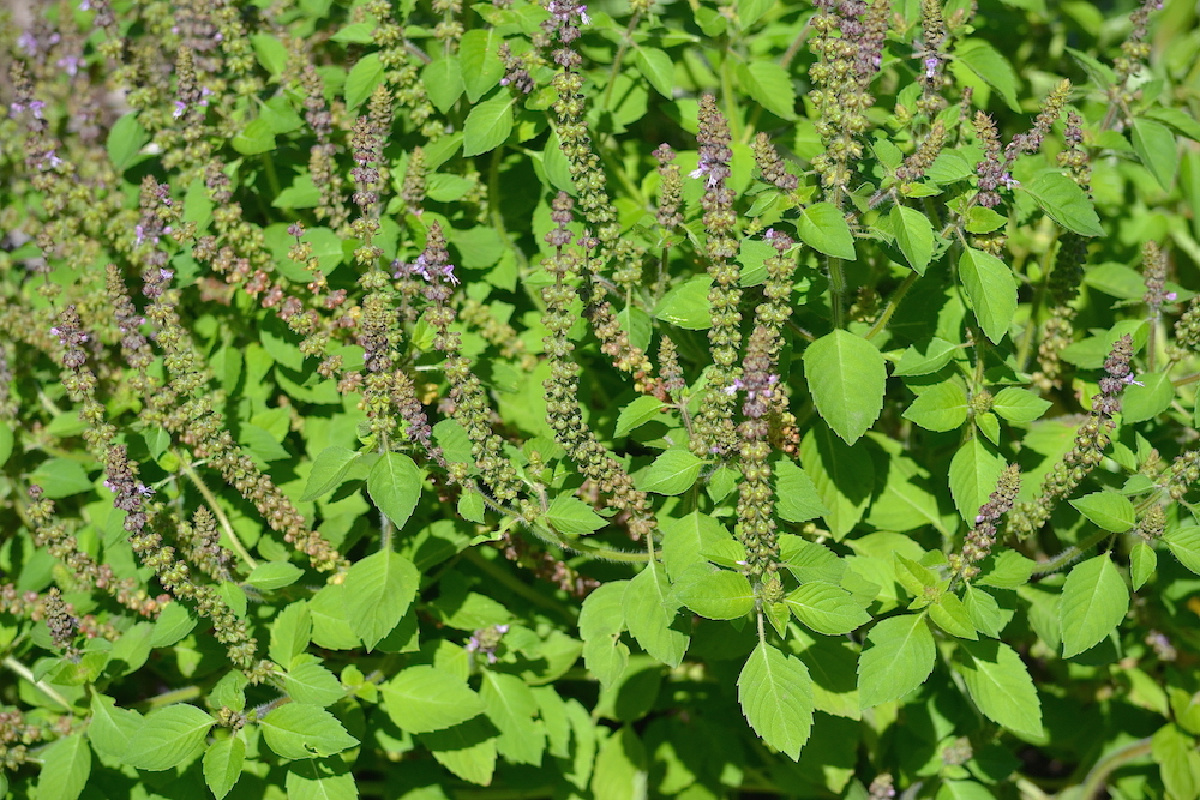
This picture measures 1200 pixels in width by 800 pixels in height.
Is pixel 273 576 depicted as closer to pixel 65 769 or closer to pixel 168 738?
pixel 168 738

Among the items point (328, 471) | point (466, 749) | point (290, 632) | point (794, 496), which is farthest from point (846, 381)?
point (290, 632)

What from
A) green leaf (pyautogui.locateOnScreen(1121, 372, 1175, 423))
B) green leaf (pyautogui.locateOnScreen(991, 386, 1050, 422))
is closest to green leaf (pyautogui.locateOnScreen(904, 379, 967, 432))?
green leaf (pyautogui.locateOnScreen(991, 386, 1050, 422))

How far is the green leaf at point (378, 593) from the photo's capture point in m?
3.35

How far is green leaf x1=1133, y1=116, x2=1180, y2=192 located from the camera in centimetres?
384

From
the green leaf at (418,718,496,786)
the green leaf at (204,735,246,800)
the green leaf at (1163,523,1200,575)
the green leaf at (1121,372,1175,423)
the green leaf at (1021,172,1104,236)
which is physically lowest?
the green leaf at (418,718,496,786)

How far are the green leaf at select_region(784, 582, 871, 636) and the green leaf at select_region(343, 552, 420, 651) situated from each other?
4.11 ft

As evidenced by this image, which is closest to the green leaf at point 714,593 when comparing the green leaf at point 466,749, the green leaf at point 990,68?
the green leaf at point 466,749

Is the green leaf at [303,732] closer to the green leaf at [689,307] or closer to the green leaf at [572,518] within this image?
the green leaf at [572,518]

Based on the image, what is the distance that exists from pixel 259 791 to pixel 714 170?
2.66 metres

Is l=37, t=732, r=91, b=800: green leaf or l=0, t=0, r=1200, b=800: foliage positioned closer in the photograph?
l=0, t=0, r=1200, b=800: foliage

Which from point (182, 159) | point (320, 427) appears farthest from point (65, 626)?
point (182, 159)

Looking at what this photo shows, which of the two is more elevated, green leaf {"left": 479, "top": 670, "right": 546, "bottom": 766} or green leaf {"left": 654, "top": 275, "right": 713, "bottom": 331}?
green leaf {"left": 654, "top": 275, "right": 713, "bottom": 331}

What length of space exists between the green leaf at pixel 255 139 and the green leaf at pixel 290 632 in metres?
1.72

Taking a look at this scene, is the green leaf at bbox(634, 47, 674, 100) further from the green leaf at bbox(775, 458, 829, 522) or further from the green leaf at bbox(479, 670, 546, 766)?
the green leaf at bbox(479, 670, 546, 766)
